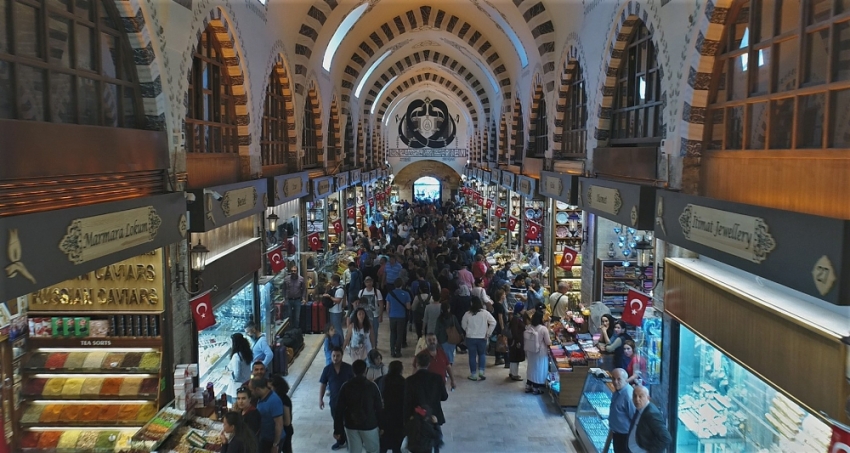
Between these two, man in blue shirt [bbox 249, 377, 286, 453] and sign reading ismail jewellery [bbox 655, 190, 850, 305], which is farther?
man in blue shirt [bbox 249, 377, 286, 453]

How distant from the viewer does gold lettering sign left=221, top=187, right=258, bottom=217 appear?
6.20 m

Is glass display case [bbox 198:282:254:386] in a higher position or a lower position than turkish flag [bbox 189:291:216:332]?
lower

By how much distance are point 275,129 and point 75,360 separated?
5226 millimetres

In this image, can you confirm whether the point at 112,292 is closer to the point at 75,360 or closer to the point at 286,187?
the point at 75,360

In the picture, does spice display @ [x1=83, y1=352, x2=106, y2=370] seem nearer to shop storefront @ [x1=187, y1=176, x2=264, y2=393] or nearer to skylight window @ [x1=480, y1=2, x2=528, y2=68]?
shop storefront @ [x1=187, y1=176, x2=264, y2=393]

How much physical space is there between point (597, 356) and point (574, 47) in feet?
15.9

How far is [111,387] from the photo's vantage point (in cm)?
527

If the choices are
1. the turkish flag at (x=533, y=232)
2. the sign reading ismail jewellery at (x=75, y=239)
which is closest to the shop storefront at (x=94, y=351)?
the sign reading ismail jewellery at (x=75, y=239)

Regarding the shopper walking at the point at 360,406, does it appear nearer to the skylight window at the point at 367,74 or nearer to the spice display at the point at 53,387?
the spice display at the point at 53,387

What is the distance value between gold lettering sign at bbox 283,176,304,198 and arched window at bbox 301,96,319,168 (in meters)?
2.69

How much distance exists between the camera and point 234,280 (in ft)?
23.2

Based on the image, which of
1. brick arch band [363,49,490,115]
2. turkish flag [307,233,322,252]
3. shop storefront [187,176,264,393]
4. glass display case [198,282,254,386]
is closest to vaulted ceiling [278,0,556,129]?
brick arch band [363,49,490,115]

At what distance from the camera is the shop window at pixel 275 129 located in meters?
9.21

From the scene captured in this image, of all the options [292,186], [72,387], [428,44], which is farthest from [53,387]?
[428,44]
